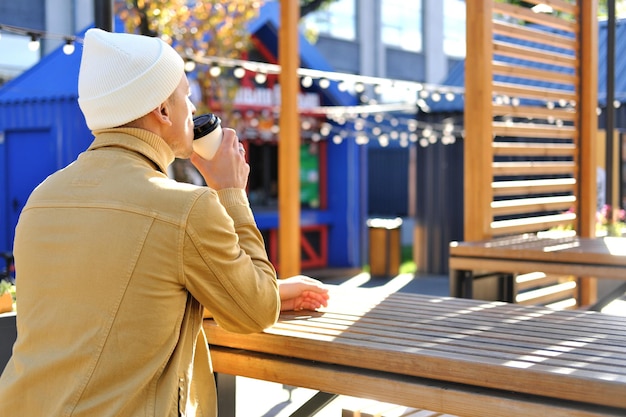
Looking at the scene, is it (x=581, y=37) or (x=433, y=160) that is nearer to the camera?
(x=581, y=37)

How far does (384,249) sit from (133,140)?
1189cm

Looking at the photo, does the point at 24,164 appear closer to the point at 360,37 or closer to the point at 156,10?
the point at 156,10

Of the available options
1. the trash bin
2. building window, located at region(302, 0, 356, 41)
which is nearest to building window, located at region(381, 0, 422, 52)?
building window, located at region(302, 0, 356, 41)

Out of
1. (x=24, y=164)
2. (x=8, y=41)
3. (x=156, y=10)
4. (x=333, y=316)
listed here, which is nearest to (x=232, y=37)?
(x=156, y=10)

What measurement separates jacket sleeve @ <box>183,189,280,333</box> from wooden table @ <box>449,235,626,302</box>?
258 cm

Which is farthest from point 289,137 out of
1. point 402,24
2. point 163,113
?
point 402,24

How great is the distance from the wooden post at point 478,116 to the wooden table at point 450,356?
2406 mm

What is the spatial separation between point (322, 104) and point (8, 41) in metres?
6.15

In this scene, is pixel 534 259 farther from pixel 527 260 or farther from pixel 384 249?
pixel 384 249

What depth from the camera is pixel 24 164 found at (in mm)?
10883

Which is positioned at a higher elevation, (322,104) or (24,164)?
(322,104)

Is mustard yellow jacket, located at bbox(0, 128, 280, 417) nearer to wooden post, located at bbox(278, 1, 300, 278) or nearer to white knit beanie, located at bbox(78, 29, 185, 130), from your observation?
white knit beanie, located at bbox(78, 29, 185, 130)

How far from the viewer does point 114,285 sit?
1.77m

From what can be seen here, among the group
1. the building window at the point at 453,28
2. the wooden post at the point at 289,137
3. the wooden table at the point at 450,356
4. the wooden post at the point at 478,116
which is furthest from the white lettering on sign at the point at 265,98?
the building window at the point at 453,28
